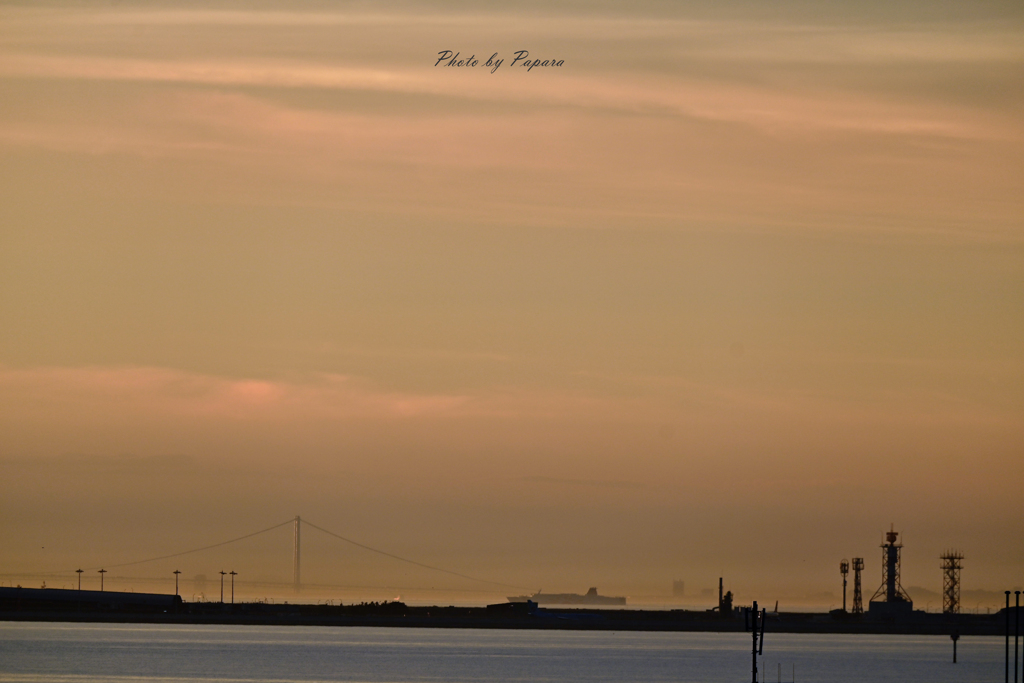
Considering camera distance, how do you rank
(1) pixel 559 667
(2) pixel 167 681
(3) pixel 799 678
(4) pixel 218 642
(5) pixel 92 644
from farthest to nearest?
(4) pixel 218 642
(5) pixel 92 644
(1) pixel 559 667
(3) pixel 799 678
(2) pixel 167 681

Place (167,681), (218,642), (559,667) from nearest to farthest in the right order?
(167,681) → (559,667) → (218,642)

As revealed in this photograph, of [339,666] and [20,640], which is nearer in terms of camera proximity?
[339,666]

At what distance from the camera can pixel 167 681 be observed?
12019cm

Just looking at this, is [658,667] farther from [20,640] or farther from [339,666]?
[20,640]

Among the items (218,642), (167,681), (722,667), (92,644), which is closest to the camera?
(167,681)

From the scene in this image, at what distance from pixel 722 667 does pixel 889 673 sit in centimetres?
1732

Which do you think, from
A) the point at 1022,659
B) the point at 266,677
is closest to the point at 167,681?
the point at 266,677

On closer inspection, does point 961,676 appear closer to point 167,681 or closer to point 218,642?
point 167,681

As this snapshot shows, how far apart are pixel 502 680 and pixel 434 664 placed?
24266 millimetres

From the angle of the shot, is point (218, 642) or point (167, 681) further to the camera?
point (218, 642)

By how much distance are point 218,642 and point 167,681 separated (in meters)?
75.6

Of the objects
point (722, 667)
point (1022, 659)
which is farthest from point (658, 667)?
point (1022, 659)

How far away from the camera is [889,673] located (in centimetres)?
14675

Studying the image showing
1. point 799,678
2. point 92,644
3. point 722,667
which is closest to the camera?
point 799,678
